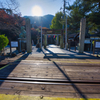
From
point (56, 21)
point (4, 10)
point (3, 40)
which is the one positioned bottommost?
point (3, 40)

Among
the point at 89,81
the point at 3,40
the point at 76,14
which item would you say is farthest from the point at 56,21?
the point at 89,81

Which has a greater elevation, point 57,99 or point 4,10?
point 4,10

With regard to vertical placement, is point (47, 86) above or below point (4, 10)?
below

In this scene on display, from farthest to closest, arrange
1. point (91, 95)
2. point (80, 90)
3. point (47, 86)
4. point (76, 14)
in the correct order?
point (76, 14)
point (47, 86)
point (80, 90)
point (91, 95)

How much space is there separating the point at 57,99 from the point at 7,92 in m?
1.52

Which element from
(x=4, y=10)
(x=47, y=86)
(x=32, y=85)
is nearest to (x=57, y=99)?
(x=47, y=86)

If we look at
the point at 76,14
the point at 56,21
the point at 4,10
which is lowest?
the point at 76,14

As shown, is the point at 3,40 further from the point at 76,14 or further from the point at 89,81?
the point at 76,14

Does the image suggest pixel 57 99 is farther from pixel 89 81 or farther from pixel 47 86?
pixel 89 81

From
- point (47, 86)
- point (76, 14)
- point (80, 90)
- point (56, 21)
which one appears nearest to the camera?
point (80, 90)

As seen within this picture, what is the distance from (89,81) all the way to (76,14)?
45.6 feet

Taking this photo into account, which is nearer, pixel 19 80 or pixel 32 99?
pixel 32 99

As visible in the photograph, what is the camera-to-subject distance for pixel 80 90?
2.17m

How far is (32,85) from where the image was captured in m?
2.41
